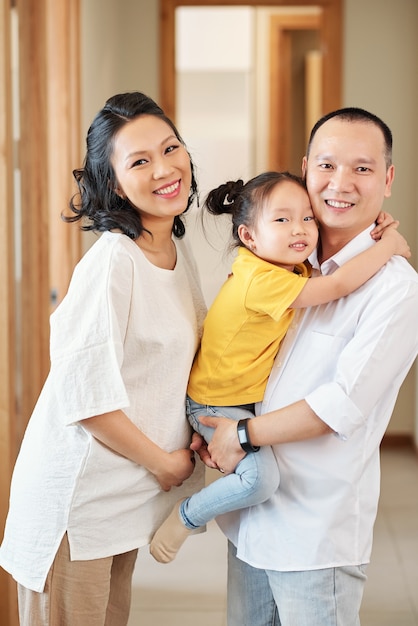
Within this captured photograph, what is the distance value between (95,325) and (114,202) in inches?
11.3

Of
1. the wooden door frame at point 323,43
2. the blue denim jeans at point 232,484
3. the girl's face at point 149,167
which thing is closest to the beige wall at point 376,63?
the wooden door frame at point 323,43

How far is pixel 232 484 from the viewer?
1.70 metres

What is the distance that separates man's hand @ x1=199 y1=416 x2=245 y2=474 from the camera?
5.52 ft

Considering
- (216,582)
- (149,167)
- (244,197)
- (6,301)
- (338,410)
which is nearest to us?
(338,410)

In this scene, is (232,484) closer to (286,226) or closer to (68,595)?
(68,595)

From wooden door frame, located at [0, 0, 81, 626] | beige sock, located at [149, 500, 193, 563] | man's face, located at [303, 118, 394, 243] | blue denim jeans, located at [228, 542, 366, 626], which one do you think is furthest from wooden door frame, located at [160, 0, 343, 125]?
blue denim jeans, located at [228, 542, 366, 626]

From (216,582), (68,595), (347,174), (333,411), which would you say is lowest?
(216,582)

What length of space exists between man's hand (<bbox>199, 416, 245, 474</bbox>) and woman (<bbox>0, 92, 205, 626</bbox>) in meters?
0.08

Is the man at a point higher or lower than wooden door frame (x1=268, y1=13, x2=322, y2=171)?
lower

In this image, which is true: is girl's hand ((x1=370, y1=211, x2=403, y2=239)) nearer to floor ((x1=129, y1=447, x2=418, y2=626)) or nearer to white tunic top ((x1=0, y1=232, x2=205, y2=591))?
white tunic top ((x1=0, y1=232, x2=205, y2=591))

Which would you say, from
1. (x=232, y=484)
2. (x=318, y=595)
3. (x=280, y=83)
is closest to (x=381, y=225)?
(x=232, y=484)

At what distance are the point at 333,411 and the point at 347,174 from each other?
47cm

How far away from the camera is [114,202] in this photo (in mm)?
1751

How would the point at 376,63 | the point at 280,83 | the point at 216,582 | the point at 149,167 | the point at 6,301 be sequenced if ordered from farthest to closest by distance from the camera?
the point at 280,83, the point at 376,63, the point at 216,582, the point at 6,301, the point at 149,167
